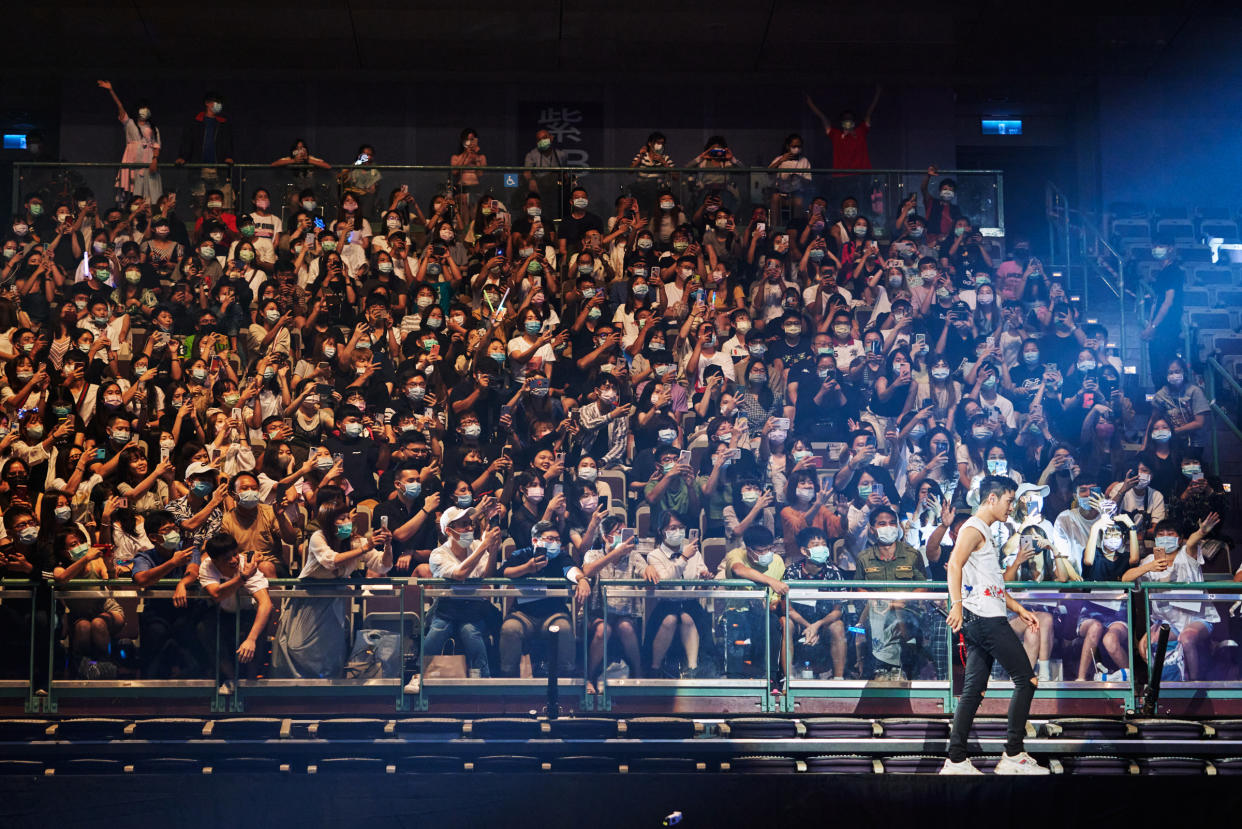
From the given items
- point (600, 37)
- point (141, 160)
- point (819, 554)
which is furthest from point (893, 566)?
point (141, 160)

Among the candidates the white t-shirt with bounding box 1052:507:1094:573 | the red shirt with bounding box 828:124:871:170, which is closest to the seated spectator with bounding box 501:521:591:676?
the white t-shirt with bounding box 1052:507:1094:573

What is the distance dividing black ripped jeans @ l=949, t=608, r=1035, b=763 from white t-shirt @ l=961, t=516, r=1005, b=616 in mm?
70

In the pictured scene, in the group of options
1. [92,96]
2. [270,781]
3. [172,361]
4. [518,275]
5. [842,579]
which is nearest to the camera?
[270,781]

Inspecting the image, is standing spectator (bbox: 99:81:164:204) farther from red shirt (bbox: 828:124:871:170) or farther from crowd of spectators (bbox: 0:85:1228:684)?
red shirt (bbox: 828:124:871:170)

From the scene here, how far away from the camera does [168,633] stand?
32.0 feet

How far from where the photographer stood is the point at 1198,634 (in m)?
9.97

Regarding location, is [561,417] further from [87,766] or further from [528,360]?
[87,766]

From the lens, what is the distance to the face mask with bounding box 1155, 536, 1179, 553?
11.1 meters

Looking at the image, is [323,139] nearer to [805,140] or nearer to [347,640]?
[805,140]

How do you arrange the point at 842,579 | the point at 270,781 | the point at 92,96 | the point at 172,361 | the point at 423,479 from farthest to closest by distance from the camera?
the point at 92,96
the point at 172,361
the point at 423,479
the point at 842,579
the point at 270,781

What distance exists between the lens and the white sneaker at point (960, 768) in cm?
912

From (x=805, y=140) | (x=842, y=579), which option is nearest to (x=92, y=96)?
(x=805, y=140)

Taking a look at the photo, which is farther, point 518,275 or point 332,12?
point 332,12

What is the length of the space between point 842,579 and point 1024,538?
5.20 feet
